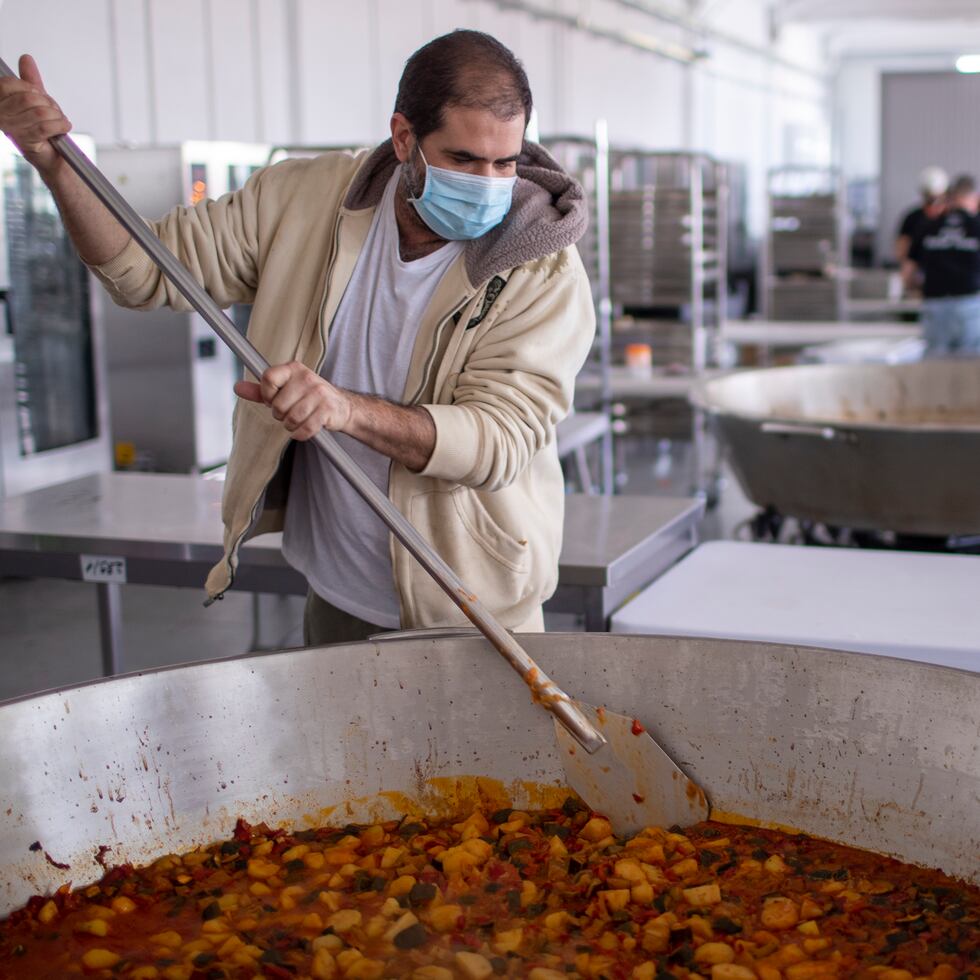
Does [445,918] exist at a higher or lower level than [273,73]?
lower

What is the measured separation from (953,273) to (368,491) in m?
6.55

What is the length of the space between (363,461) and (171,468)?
11.2 ft

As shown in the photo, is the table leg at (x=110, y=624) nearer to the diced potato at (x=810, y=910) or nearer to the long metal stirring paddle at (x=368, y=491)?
the long metal stirring paddle at (x=368, y=491)

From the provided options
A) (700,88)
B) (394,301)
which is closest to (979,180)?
(700,88)

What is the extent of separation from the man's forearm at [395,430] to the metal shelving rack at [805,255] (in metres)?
8.21

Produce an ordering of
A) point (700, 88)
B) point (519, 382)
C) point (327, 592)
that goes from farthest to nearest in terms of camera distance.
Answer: point (700, 88), point (327, 592), point (519, 382)

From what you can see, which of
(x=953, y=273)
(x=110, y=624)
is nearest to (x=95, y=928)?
(x=110, y=624)

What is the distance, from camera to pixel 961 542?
333cm

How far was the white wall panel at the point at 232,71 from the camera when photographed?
5516mm

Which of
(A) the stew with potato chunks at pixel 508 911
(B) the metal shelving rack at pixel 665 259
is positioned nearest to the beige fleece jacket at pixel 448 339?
(A) the stew with potato chunks at pixel 508 911

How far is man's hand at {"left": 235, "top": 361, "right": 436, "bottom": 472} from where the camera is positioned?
1.27 m

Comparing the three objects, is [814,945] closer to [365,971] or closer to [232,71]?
[365,971]

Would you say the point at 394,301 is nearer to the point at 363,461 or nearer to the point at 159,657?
the point at 363,461

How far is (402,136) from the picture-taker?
4.99 feet
